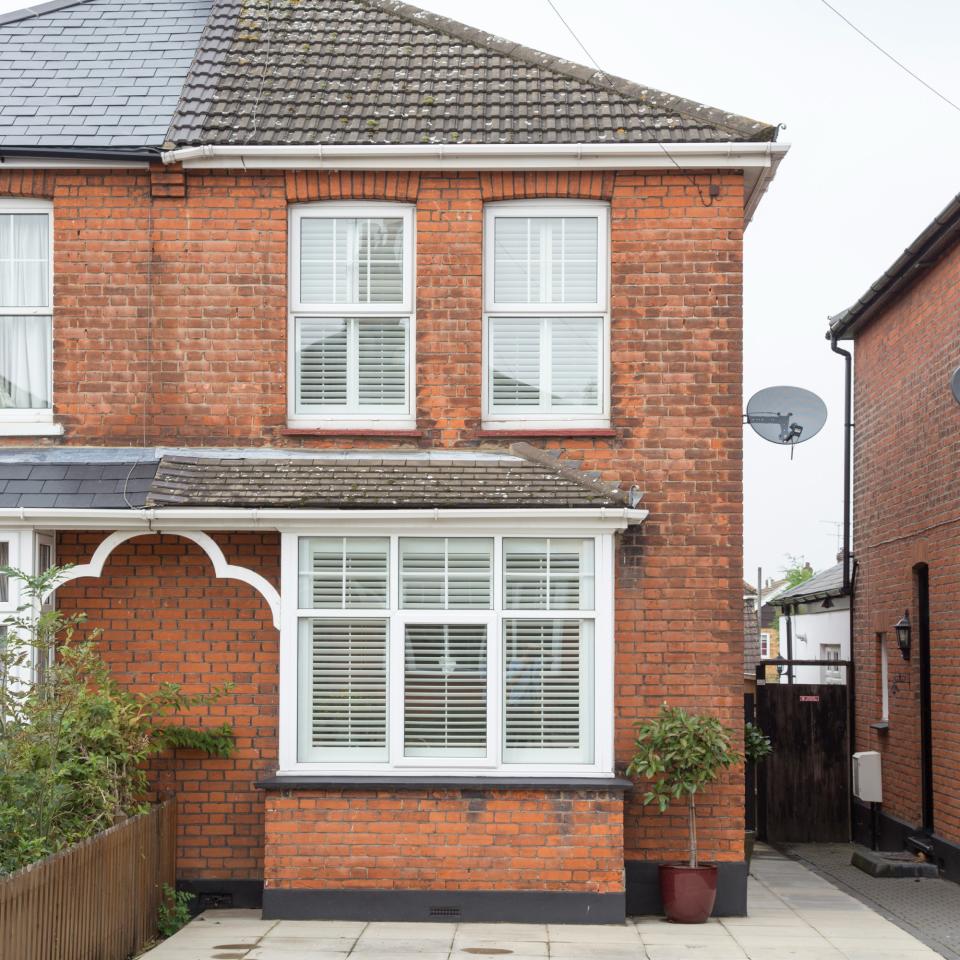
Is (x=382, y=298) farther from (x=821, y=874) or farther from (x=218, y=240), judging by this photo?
(x=821, y=874)

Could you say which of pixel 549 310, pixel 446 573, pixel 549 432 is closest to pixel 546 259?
pixel 549 310

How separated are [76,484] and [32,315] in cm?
174

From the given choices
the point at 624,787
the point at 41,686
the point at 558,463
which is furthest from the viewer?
the point at 558,463

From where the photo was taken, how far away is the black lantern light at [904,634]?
630 inches

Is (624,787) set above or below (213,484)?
below

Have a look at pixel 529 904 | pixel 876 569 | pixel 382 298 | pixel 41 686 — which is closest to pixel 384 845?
pixel 529 904

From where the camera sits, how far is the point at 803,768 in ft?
59.7

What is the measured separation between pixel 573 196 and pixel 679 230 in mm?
913

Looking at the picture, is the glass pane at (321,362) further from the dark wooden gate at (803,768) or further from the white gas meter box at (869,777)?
the dark wooden gate at (803,768)

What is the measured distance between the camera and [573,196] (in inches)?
468

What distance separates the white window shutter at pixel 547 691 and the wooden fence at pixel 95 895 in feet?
9.01

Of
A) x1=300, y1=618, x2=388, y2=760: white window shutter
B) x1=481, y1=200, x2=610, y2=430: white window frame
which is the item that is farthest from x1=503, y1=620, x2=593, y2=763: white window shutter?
x1=481, y1=200, x2=610, y2=430: white window frame

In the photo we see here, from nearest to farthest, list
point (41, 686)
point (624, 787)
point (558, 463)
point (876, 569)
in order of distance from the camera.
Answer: point (41, 686)
point (624, 787)
point (558, 463)
point (876, 569)

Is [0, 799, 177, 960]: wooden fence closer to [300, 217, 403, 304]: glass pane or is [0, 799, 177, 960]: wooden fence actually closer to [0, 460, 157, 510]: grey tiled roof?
[0, 460, 157, 510]: grey tiled roof
